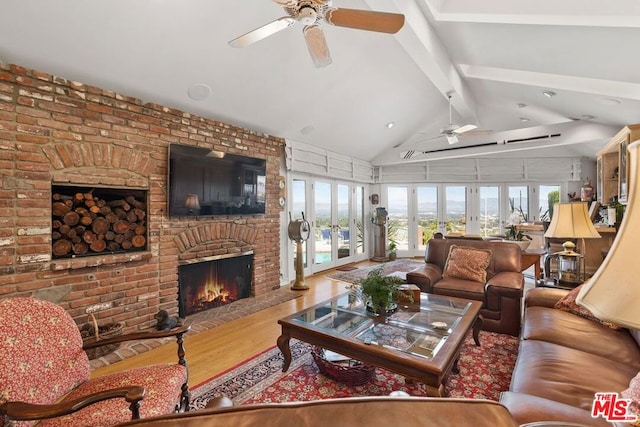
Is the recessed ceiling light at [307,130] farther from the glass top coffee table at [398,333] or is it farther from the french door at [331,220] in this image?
the glass top coffee table at [398,333]

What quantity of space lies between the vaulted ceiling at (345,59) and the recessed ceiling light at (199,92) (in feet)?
0.05

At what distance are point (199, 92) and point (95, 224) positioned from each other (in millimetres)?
1692

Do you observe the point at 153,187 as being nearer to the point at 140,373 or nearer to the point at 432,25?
the point at 140,373

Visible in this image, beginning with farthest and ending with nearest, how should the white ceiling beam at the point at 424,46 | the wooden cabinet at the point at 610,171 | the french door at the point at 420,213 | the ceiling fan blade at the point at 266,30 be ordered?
the french door at the point at 420,213 → the wooden cabinet at the point at 610,171 → the white ceiling beam at the point at 424,46 → the ceiling fan blade at the point at 266,30

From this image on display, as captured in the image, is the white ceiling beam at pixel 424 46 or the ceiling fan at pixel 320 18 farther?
the white ceiling beam at pixel 424 46

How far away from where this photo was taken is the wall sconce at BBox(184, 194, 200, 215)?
137 inches

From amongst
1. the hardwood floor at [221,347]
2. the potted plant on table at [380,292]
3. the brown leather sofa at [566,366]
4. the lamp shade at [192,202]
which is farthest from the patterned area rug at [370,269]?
the brown leather sofa at [566,366]

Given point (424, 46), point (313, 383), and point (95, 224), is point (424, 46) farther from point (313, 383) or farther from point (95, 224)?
point (95, 224)

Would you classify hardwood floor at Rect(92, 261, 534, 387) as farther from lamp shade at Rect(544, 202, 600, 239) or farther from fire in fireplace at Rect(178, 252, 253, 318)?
lamp shade at Rect(544, 202, 600, 239)

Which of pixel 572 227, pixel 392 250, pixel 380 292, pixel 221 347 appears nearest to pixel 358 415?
pixel 380 292

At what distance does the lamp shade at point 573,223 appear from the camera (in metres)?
2.63

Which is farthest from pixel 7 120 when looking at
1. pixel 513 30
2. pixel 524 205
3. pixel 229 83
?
pixel 524 205

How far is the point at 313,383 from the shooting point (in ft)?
7.23

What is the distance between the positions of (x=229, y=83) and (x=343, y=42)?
1359mm
